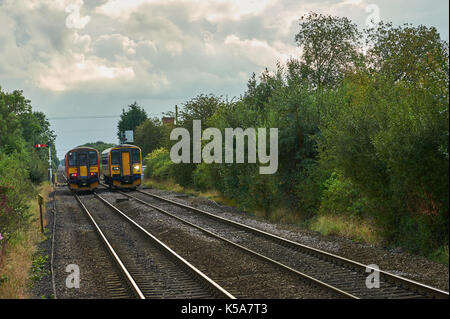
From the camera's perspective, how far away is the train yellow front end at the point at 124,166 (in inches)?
1455

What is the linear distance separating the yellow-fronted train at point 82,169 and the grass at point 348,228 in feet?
77.9

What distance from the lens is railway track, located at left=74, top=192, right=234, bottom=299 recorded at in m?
9.21

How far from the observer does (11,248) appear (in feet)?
43.5

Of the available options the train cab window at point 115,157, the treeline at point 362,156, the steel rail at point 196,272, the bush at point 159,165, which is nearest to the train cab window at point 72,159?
the train cab window at point 115,157

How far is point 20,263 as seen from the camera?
11773 mm

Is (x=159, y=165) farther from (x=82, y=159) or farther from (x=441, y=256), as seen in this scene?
(x=441, y=256)

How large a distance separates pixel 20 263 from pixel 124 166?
25.5 metres

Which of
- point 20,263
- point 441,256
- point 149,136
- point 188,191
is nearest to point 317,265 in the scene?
point 441,256

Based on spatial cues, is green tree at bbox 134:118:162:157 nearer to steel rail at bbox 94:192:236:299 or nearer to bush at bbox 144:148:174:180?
bush at bbox 144:148:174:180

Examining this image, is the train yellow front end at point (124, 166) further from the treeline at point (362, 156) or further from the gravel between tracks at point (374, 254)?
the gravel between tracks at point (374, 254)

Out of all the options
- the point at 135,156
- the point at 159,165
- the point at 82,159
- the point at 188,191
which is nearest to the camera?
the point at 188,191

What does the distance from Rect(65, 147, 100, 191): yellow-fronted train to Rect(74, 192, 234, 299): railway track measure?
63.1ft

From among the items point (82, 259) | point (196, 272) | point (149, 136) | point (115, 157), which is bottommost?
point (82, 259)

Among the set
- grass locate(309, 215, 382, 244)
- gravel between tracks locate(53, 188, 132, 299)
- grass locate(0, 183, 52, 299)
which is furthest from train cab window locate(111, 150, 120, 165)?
Result: grass locate(309, 215, 382, 244)
